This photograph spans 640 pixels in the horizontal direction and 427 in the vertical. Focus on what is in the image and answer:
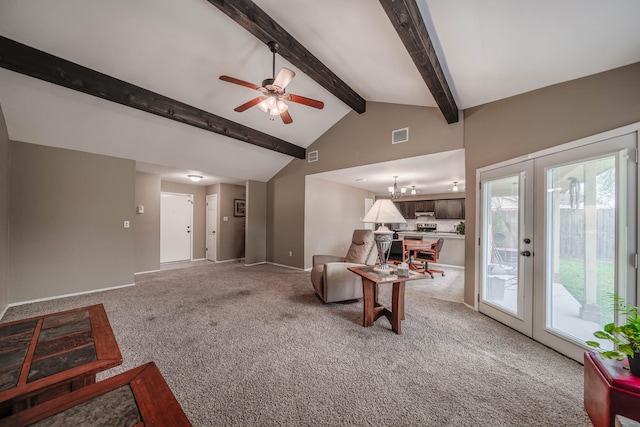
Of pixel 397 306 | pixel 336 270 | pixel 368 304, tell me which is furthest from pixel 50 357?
pixel 336 270

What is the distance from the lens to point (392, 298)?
256cm

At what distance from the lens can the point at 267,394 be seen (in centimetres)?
169

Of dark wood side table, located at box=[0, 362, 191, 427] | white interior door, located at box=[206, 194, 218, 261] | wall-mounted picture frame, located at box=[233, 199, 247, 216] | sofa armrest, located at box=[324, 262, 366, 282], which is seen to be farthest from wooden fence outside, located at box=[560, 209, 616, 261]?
white interior door, located at box=[206, 194, 218, 261]

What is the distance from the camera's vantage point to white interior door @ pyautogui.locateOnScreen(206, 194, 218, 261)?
6.82 metres

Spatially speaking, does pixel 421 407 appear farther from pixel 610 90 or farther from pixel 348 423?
pixel 610 90

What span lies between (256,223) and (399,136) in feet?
13.6

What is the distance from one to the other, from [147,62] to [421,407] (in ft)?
14.5

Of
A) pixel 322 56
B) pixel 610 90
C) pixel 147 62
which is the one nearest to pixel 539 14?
pixel 610 90

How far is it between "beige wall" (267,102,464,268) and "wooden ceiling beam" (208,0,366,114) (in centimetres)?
77

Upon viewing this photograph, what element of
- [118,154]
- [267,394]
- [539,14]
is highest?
[539,14]

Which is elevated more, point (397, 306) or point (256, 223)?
point (256, 223)

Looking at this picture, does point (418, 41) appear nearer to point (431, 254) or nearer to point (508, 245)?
point (508, 245)

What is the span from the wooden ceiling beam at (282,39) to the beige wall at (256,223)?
342 cm

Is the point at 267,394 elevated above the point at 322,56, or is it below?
below
